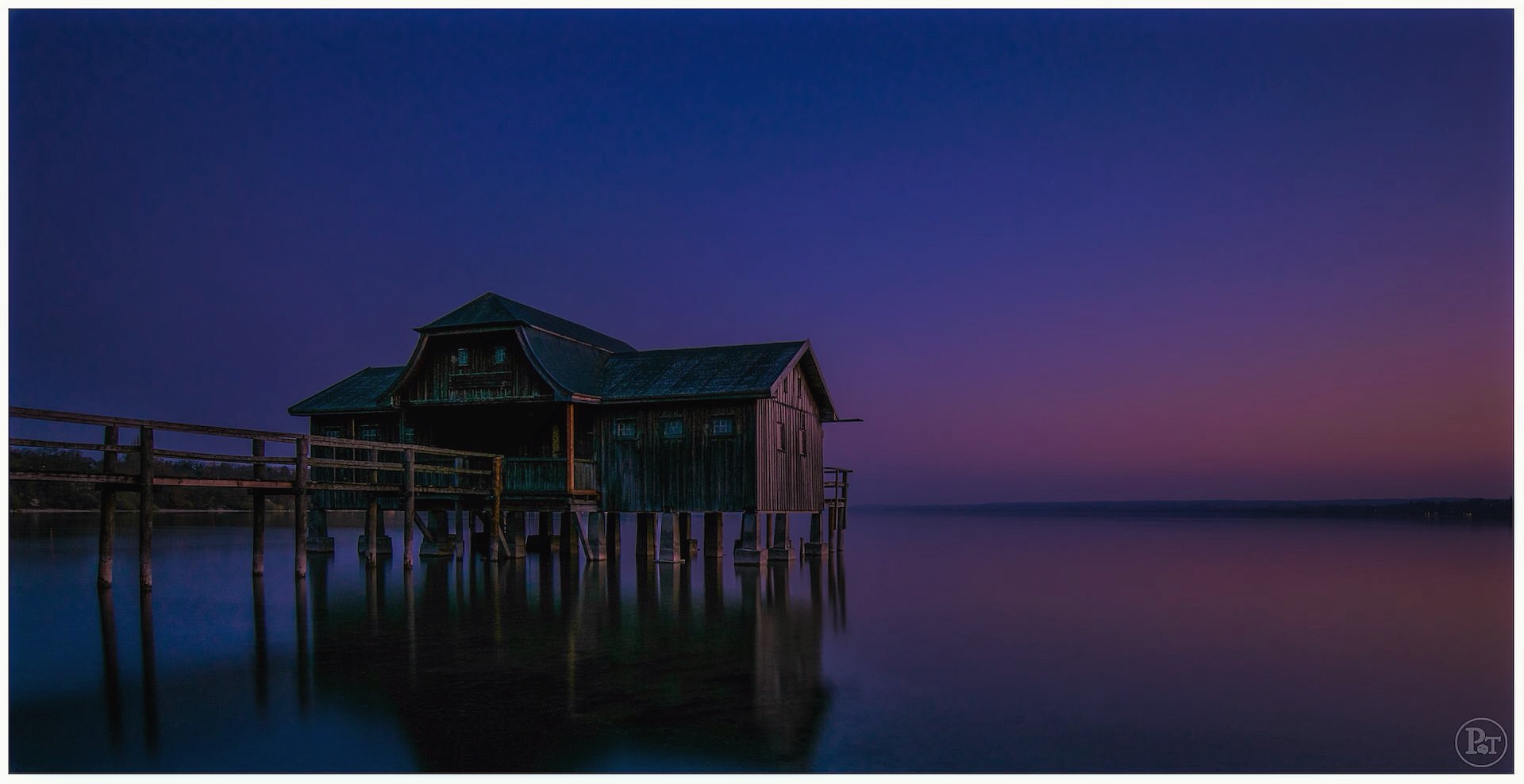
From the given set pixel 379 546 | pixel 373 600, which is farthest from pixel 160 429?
pixel 379 546

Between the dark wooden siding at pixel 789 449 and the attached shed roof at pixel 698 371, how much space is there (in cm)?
62

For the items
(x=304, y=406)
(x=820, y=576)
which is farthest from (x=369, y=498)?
(x=820, y=576)

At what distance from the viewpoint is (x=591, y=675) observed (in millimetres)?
12109

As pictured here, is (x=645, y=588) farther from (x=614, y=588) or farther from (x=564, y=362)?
(x=564, y=362)

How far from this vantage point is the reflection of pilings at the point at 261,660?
35.6 ft

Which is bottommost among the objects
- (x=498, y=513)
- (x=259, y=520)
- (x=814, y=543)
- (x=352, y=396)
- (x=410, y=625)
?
(x=814, y=543)

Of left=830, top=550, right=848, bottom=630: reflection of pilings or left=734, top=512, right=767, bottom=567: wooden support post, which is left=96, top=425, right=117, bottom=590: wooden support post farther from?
left=734, top=512, right=767, bottom=567: wooden support post

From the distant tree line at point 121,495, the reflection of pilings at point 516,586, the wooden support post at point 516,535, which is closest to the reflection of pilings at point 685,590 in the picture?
the reflection of pilings at point 516,586

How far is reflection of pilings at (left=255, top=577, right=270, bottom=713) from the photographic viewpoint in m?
10.8

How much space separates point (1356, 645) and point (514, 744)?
14.9 metres

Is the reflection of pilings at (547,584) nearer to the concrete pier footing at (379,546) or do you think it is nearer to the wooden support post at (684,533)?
the wooden support post at (684,533)

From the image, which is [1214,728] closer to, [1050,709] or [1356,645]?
[1050,709]

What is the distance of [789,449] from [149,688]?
21.7 metres

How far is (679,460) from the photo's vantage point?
96.4 ft
